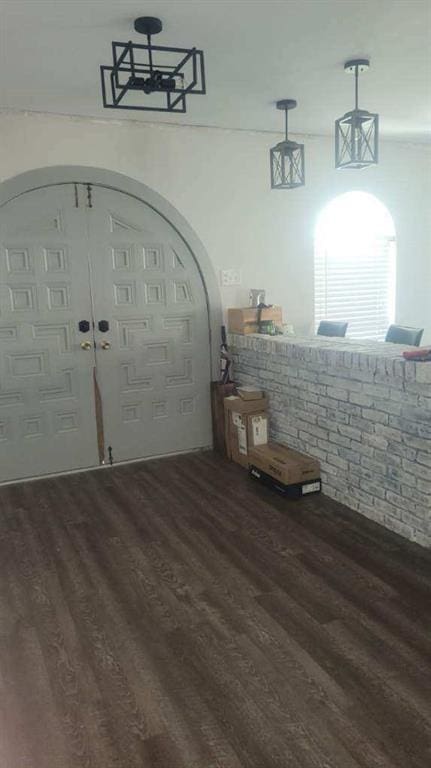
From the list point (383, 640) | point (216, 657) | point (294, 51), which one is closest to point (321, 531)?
point (383, 640)

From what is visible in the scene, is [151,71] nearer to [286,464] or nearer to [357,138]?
[357,138]

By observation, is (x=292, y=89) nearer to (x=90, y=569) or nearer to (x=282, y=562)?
(x=282, y=562)

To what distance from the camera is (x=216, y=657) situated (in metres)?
2.20

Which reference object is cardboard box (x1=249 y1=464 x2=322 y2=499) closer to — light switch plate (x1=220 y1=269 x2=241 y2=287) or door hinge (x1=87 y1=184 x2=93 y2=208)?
light switch plate (x1=220 y1=269 x2=241 y2=287)

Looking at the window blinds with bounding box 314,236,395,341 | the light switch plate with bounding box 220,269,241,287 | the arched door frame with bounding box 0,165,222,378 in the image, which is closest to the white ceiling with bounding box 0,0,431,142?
the arched door frame with bounding box 0,165,222,378

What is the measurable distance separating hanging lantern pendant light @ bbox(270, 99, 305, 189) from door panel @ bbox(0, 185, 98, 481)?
4.71 ft

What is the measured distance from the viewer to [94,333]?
4234mm

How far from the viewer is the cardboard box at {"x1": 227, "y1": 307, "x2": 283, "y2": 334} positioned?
449 centimetres

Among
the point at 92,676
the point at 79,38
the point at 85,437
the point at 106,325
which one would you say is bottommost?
the point at 92,676

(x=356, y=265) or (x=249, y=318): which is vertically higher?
(x=356, y=265)

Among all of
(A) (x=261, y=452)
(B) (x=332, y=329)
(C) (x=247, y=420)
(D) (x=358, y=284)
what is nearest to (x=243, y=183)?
(B) (x=332, y=329)

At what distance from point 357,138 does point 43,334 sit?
247 cm

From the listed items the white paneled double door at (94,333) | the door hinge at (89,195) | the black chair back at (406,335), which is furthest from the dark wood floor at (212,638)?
the door hinge at (89,195)

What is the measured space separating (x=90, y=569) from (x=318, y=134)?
3.97 meters
